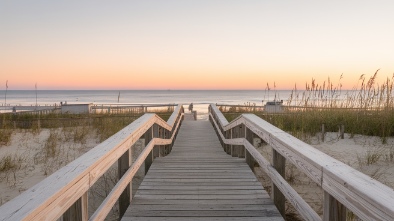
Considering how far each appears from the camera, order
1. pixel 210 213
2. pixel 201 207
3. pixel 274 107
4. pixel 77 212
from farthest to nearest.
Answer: pixel 274 107, pixel 201 207, pixel 210 213, pixel 77 212

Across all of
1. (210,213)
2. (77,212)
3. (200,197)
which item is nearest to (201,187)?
(200,197)

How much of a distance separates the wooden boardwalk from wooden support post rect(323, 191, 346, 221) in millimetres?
→ 1172

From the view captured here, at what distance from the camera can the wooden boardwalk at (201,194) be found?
3246mm

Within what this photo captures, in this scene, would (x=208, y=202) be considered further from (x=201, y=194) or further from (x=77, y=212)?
(x=77, y=212)

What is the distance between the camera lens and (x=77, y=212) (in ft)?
6.46

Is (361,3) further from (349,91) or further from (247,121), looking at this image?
(247,121)

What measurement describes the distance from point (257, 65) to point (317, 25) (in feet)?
61.2

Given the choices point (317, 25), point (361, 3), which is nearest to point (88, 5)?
point (317, 25)

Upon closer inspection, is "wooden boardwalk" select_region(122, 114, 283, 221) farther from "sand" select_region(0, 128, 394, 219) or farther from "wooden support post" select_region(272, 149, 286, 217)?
"sand" select_region(0, 128, 394, 219)

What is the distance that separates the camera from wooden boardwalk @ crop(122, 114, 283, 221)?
10.6ft

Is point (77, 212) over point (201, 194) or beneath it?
over

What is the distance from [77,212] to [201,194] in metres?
2.04

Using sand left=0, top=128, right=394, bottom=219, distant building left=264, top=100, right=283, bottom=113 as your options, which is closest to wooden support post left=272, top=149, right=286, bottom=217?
sand left=0, top=128, right=394, bottom=219

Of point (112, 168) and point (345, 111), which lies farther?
point (345, 111)
